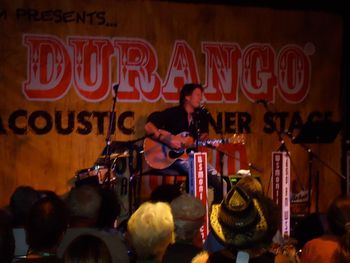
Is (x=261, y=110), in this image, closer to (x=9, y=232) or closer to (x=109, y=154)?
(x=109, y=154)

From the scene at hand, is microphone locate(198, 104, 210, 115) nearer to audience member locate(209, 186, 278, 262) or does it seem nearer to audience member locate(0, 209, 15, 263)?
audience member locate(209, 186, 278, 262)

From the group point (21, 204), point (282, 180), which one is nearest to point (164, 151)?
point (282, 180)

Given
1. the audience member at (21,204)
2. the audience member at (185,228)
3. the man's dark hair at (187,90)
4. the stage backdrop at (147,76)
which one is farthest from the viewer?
the man's dark hair at (187,90)

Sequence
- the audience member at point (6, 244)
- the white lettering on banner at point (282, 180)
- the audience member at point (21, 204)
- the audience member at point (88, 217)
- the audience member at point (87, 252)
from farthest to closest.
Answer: the white lettering on banner at point (282, 180)
the audience member at point (21, 204)
the audience member at point (88, 217)
the audience member at point (6, 244)
the audience member at point (87, 252)

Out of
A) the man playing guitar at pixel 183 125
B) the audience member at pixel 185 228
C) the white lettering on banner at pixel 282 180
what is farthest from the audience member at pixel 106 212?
the man playing guitar at pixel 183 125

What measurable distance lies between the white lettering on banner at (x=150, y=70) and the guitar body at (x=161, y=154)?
79 centimetres

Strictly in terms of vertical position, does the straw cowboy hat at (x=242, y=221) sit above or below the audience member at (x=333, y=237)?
above

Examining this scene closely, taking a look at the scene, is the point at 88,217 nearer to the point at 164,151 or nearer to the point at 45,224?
the point at 45,224

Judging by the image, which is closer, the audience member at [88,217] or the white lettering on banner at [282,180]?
the audience member at [88,217]

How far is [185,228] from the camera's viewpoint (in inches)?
134

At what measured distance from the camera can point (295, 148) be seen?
9.37 meters

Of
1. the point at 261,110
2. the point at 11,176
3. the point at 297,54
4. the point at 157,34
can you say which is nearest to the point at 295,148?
the point at 261,110

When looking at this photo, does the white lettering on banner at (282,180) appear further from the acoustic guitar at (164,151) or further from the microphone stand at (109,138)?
the microphone stand at (109,138)

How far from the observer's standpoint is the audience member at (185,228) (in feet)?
10.6
